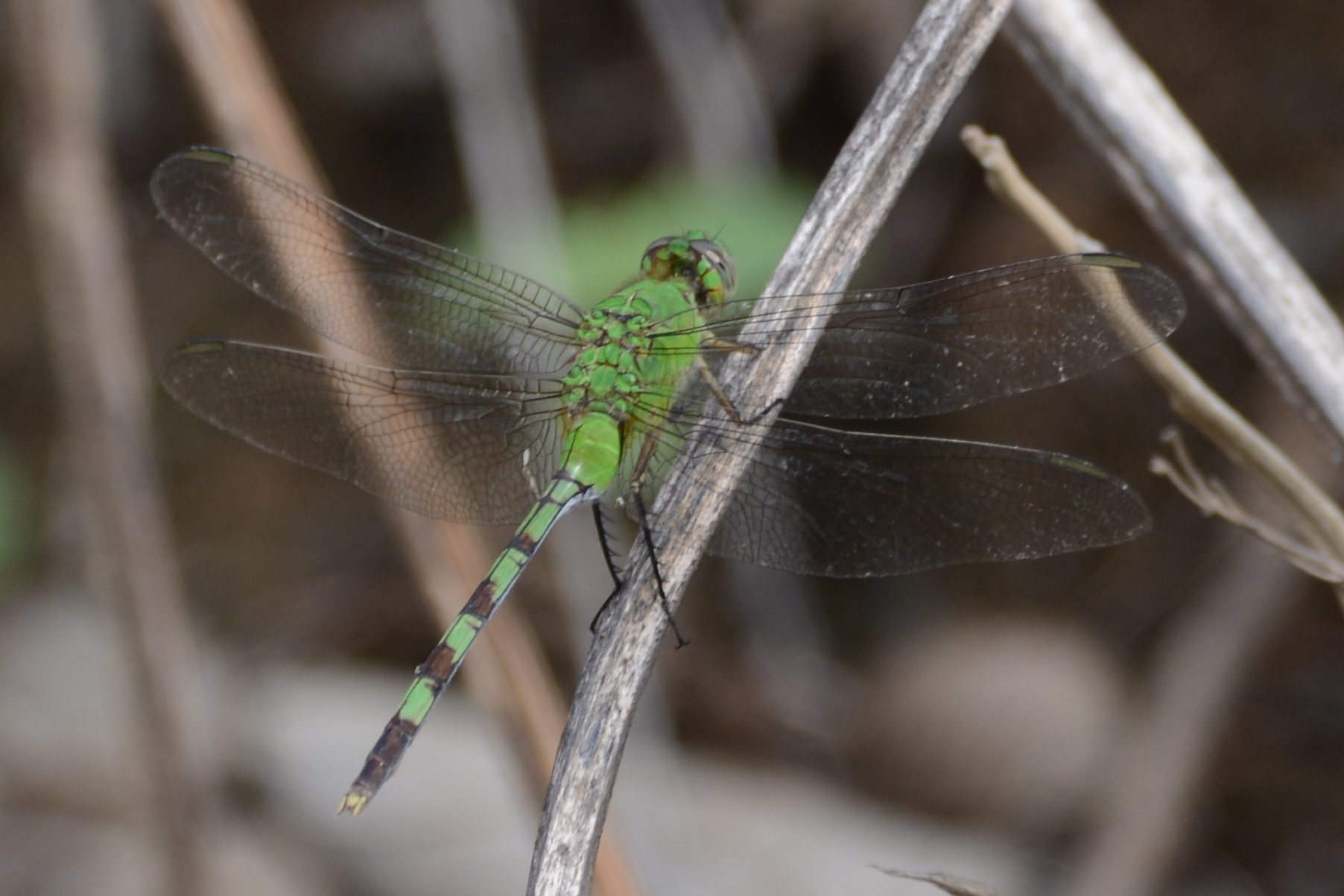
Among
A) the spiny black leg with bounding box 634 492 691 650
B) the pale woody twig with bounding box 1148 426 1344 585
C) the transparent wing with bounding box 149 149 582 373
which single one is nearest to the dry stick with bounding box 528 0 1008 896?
the spiny black leg with bounding box 634 492 691 650

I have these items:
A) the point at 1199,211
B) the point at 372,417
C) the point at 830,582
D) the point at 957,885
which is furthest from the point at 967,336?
the point at 830,582

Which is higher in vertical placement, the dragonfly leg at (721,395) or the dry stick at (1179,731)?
the dry stick at (1179,731)

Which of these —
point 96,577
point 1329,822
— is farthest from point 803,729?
point 96,577

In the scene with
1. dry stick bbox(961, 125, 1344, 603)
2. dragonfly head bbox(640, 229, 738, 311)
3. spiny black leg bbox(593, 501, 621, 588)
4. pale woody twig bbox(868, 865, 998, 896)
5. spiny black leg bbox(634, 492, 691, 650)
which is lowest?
pale woody twig bbox(868, 865, 998, 896)

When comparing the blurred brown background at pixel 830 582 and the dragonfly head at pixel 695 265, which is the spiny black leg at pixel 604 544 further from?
the blurred brown background at pixel 830 582

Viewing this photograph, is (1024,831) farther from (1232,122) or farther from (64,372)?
(64,372)

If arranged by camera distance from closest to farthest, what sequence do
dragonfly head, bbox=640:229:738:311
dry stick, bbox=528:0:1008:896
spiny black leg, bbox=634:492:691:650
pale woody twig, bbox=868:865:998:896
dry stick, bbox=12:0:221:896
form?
1. pale woody twig, bbox=868:865:998:896
2. dry stick, bbox=528:0:1008:896
3. spiny black leg, bbox=634:492:691:650
4. dry stick, bbox=12:0:221:896
5. dragonfly head, bbox=640:229:738:311

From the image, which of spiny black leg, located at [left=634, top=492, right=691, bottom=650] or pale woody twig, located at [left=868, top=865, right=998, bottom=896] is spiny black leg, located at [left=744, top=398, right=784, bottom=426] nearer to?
spiny black leg, located at [left=634, top=492, right=691, bottom=650]

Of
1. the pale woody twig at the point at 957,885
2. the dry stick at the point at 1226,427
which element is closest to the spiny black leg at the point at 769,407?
the dry stick at the point at 1226,427
